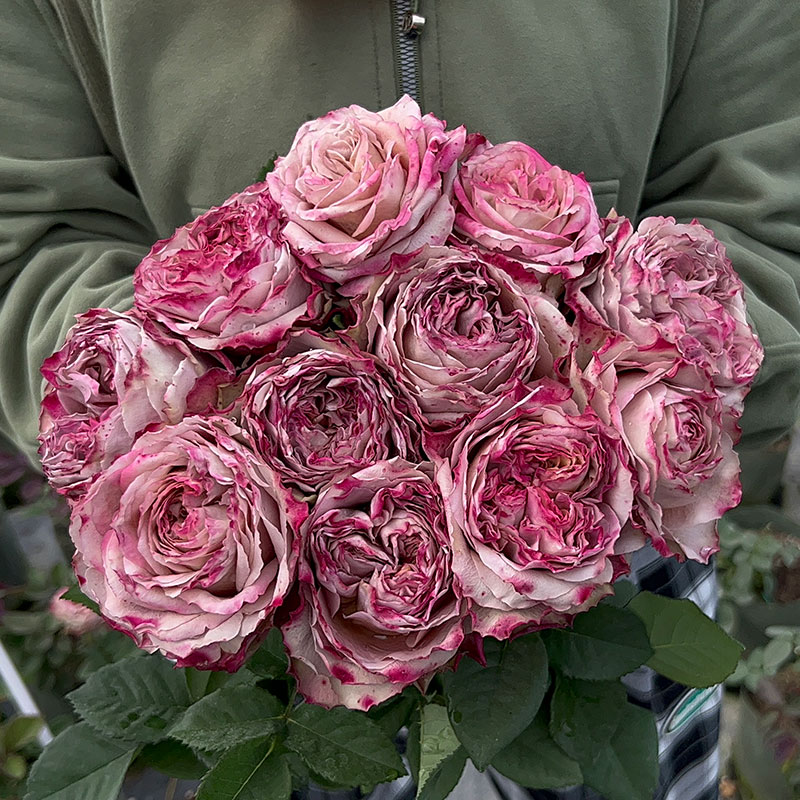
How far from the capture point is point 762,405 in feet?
2.39

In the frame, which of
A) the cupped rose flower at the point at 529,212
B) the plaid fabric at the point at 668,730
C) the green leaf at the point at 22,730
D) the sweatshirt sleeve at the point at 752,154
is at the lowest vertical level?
the green leaf at the point at 22,730

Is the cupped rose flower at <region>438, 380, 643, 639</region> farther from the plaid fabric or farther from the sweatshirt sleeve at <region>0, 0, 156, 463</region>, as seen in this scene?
the sweatshirt sleeve at <region>0, 0, 156, 463</region>

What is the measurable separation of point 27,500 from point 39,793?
101cm

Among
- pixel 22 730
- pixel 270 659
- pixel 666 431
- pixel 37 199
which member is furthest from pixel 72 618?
pixel 666 431

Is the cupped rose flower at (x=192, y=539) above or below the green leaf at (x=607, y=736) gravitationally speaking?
above

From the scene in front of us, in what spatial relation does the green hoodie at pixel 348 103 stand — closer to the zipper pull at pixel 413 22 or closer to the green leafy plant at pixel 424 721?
the zipper pull at pixel 413 22

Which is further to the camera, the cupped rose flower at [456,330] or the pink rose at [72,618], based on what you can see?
the pink rose at [72,618]

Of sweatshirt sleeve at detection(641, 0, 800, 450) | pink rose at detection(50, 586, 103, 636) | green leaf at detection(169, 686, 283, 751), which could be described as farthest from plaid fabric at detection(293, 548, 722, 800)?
pink rose at detection(50, 586, 103, 636)

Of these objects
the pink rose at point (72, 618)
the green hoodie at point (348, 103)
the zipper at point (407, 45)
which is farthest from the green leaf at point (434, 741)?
the pink rose at point (72, 618)

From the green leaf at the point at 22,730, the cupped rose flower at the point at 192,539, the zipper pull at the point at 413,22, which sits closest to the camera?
the cupped rose flower at the point at 192,539

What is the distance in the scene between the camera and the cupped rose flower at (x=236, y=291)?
44cm

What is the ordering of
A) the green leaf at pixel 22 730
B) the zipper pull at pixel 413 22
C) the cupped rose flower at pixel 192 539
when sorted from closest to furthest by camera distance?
the cupped rose flower at pixel 192 539, the zipper pull at pixel 413 22, the green leaf at pixel 22 730

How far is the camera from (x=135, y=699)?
0.54 m

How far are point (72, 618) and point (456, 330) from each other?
1.01m
